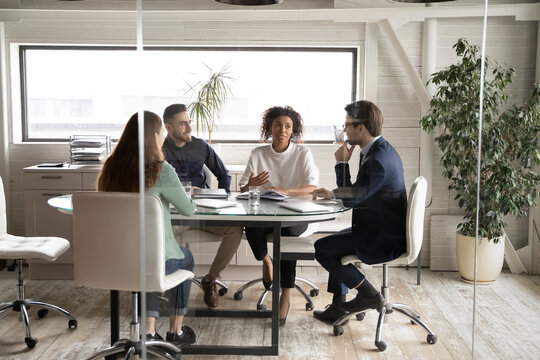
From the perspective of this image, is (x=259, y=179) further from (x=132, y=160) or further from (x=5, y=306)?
(x=5, y=306)

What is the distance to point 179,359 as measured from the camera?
78.5 inches

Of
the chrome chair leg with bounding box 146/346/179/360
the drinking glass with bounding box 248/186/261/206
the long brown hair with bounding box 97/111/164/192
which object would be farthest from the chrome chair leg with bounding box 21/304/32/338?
the drinking glass with bounding box 248/186/261/206

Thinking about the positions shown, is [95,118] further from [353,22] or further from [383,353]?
[383,353]

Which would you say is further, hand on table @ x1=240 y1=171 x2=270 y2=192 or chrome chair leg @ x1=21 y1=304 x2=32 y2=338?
chrome chair leg @ x1=21 y1=304 x2=32 y2=338

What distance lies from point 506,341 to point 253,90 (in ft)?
4.25

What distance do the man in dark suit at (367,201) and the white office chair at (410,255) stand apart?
0.02 meters

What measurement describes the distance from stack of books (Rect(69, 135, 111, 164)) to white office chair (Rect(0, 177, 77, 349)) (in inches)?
16.5

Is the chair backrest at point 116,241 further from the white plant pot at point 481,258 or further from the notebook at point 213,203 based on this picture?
the white plant pot at point 481,258

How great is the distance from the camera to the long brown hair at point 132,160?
187cm

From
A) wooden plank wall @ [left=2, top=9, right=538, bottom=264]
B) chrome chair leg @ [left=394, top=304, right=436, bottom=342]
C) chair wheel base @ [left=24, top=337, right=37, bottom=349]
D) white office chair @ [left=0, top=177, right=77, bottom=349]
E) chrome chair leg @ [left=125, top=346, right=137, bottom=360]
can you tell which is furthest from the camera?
white office chair @ [left=0, top=177, right=77, bottom=349]

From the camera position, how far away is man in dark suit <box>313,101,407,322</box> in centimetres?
185

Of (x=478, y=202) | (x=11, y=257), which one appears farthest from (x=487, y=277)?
(x=11, y=257)

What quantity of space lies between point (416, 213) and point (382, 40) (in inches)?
20.9

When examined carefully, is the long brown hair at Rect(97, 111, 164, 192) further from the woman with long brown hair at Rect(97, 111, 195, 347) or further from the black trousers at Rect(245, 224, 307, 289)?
the black trousers at Rect(245, 224, 307, 289)
